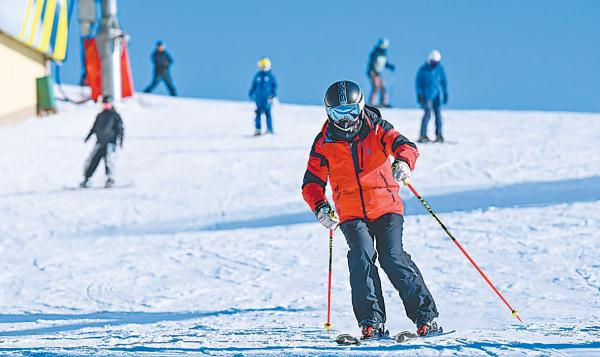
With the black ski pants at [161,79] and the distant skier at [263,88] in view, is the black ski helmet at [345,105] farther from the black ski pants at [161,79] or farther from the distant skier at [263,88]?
the black ski pants at [161,79]

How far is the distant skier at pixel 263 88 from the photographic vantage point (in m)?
15.4

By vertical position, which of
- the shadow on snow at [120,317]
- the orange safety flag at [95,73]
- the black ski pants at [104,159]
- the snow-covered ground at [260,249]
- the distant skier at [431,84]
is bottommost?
the shadow on snow at [120,317]

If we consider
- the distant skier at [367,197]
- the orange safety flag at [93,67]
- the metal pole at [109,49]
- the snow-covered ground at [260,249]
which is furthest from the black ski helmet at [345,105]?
the orange safety flag at [93,67]

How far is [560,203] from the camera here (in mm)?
8844

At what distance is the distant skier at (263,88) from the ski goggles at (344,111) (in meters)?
11.3

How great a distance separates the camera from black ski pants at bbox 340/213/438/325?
4039mm

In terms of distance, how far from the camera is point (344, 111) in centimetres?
410

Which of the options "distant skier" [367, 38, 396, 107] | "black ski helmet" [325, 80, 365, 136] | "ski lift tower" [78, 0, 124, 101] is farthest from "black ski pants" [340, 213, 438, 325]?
"ski lift tower" [78, 0, 124, 101]

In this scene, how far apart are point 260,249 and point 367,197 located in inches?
138

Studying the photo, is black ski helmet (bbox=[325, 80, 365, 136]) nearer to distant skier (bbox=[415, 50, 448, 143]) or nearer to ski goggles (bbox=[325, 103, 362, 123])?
ski goggles (bbox=[325, 103, 362, 123])

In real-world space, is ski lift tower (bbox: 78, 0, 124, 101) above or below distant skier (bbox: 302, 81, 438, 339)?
above

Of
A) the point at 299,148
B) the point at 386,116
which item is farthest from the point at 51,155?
the point at 386,116

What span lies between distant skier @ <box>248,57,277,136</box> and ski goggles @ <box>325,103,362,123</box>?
11.3m

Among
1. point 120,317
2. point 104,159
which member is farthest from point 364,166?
point 104,159
